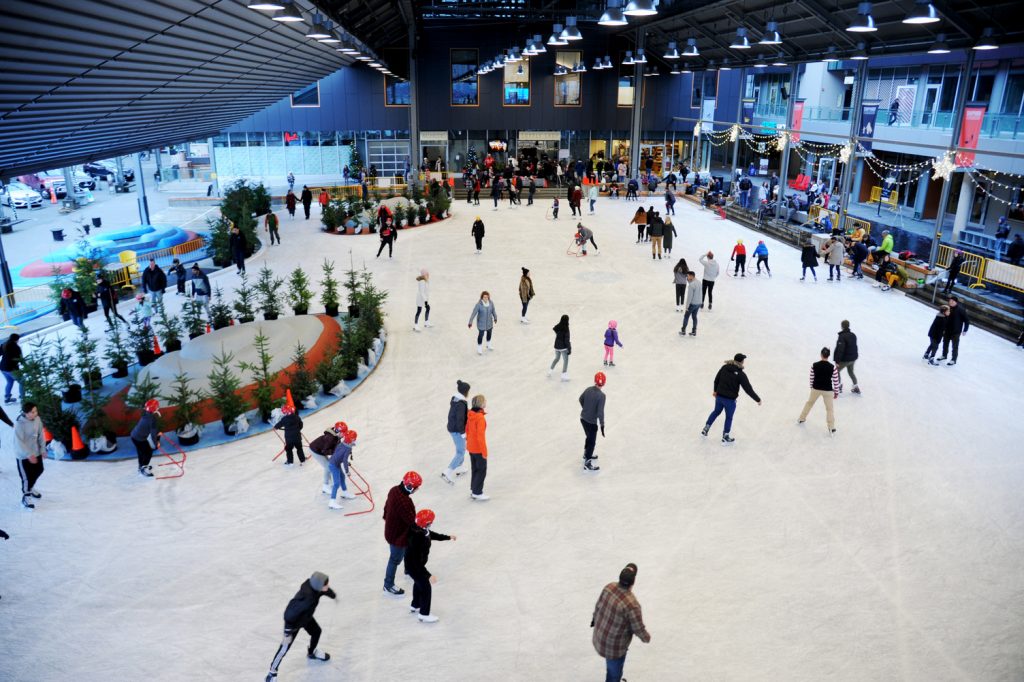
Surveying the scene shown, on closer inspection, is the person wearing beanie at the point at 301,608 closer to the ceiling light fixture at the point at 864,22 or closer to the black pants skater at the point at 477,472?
the black pants skater at the point at 477,472

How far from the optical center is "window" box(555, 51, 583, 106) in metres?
43.0

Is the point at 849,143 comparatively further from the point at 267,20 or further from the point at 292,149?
the point at 292,149

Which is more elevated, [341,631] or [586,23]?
[586,23]

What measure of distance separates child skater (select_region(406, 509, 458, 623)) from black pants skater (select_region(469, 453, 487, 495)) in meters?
2.11

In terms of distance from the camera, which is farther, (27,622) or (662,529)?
(662,529)

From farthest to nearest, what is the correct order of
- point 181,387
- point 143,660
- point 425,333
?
point 425,333 < point 181,387 < point 143,660

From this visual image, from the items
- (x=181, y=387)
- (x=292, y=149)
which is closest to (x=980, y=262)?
(x=181, y=387)

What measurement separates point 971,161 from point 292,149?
117ft

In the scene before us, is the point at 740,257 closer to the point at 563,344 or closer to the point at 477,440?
the point at 563,344

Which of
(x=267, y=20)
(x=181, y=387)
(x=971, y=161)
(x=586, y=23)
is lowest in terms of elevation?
(x=181, y=387)

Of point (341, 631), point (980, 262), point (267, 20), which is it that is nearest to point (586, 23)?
point (980, 262)

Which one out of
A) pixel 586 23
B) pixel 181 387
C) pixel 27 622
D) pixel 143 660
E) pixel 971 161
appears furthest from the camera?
pixel 586 23

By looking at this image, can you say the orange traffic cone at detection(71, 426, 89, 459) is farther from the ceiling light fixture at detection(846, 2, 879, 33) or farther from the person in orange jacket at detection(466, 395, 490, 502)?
the ceiling light fixture at detection(846, 2, 879, 33)

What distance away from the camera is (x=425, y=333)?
16016 millimetres
